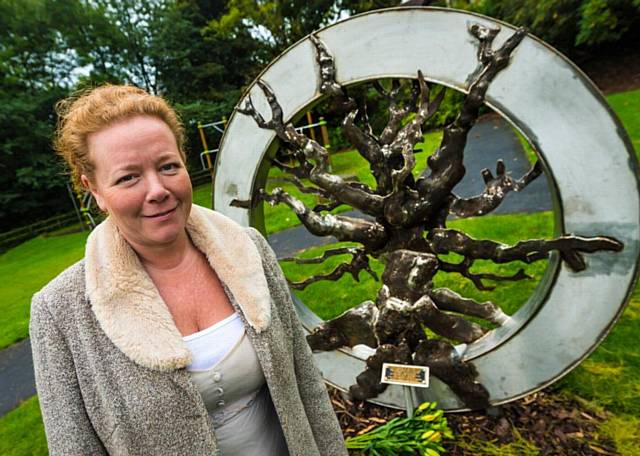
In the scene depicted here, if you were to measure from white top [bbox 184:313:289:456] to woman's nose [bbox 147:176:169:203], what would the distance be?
1.50 feet

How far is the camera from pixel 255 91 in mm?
2598

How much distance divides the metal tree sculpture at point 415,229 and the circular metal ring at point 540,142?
77mm

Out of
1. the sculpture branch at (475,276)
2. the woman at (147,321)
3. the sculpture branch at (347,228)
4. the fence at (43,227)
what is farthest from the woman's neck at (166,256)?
the fence at (43,227)

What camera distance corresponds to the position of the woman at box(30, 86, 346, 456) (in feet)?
3.90

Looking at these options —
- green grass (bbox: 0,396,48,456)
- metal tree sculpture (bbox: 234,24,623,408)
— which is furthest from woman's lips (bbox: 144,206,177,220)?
green grass (bbox: 0,396,48,456)

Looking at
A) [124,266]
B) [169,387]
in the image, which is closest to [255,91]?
[124,266]

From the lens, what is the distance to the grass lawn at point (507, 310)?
8.11 ft

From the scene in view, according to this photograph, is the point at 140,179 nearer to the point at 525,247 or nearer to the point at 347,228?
the point at 347,228

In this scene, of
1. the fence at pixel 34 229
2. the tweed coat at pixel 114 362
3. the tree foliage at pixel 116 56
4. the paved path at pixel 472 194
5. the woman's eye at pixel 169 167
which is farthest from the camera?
the tree foliage at pixel 116 56

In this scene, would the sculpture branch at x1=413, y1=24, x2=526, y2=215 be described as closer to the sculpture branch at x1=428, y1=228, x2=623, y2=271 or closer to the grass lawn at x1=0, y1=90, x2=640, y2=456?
the sculpture branch at x1=428, y1=228, x2=623, y2=271

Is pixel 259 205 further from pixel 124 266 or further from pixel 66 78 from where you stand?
pixel 66 78

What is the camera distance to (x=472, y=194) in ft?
24.2

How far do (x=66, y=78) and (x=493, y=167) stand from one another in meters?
21.6

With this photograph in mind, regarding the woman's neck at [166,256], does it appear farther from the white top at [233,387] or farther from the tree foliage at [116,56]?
the tree foliage at [116,56]
